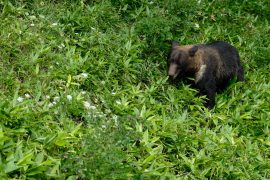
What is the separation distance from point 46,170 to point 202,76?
3446 mm

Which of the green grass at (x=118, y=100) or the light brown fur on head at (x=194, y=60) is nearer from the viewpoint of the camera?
the green grass at (x=118, y=100)

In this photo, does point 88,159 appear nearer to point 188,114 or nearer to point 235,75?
point 188,114

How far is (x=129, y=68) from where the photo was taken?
22.7ft

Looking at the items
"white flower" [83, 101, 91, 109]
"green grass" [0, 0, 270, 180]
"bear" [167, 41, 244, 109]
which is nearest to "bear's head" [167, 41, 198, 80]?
"bear" [167, 41, 244, 109]

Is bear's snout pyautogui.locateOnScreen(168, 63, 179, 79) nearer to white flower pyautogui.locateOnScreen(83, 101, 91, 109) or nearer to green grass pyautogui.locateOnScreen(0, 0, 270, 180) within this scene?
green grass pyautogui.locateOnScreen(0, 0, 270, 180)

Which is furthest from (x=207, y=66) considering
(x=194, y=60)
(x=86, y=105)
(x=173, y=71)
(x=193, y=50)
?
(x=86, y=105)

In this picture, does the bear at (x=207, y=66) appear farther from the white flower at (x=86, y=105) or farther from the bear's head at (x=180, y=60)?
the white flower at (x=86, y=105)

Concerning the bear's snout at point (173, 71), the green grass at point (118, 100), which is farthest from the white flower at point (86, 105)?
the bear's snout at point (173, 71)

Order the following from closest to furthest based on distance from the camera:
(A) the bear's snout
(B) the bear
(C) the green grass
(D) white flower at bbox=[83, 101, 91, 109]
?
(C) the green grass < (D) white flower at bbox=[83, 101, 91, 109] < (A) the bear's snout < (B) the bear

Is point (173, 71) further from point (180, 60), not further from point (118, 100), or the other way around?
point (118, 100)

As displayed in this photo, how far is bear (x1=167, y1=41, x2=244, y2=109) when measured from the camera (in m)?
6.90

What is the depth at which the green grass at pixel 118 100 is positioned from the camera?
4629 mm

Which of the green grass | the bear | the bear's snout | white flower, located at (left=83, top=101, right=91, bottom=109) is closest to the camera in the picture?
the green grass

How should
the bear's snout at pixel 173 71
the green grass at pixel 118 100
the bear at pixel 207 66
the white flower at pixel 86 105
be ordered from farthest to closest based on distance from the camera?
the bear at pixel 207 66 → the bear's snout at pixel 173 71 → the white flower at pixel 86 105 → the green grass at pixel 118 100
